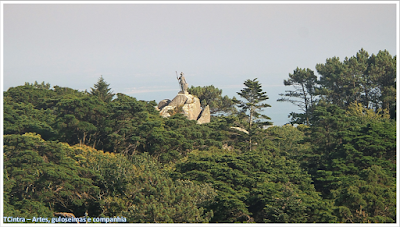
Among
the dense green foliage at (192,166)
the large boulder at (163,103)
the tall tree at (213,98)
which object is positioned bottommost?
the dense green foliage at (192,166)

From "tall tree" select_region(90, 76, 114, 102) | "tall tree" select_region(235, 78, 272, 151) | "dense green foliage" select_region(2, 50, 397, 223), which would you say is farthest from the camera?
"tall tree" select_region(90, 76, 114, 102)

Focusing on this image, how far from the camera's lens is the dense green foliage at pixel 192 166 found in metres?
18.3

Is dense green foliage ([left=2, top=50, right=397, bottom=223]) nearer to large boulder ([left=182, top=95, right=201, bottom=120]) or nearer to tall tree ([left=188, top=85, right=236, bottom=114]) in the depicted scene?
large boulder ([left=182, top=95, right=201, bottom=120])

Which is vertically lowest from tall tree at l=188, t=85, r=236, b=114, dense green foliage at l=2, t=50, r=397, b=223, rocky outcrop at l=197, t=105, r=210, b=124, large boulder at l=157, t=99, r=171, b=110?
dense green foliage at l=2, t=50, r=397, b=223

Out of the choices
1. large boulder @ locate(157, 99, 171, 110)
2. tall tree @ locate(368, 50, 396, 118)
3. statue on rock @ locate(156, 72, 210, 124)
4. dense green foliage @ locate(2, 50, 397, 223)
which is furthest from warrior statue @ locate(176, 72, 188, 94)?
tall tree @ locate(368, 50, 396, 118)

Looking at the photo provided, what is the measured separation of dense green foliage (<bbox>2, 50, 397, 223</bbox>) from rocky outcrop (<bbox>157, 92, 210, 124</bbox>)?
1556mm

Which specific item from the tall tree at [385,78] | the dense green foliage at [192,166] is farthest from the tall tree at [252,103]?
the tall tree at [385,78]

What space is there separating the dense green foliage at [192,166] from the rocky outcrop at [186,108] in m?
1.56

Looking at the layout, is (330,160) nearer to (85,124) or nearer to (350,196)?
(350,196)

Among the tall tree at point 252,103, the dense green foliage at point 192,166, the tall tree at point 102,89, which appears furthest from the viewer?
the tall tree at point 102,89

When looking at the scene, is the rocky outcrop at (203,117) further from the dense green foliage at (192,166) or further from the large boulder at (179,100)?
the dense green foliage at (192,166)

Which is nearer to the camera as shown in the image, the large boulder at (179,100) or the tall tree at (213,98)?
the large boulder at (179,100)

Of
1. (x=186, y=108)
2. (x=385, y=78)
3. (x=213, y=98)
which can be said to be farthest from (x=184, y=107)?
(x=385, y=78)

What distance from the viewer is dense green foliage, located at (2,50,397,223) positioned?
18.3 metres
